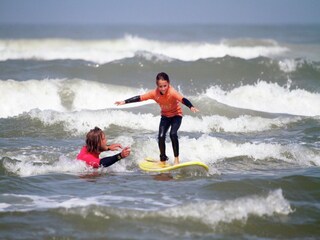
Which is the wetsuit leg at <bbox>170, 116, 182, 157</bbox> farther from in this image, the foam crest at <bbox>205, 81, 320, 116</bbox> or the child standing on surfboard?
the foam crest at <bbox>205, 81, 320, 116</bbox>

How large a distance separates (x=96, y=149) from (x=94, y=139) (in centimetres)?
22

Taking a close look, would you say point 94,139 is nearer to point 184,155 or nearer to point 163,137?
point 163,137

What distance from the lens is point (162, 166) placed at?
9852 millimetres

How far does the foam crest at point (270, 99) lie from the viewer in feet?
63.2

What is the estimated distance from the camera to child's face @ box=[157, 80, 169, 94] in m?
9.62

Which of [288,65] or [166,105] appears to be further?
[288,65]

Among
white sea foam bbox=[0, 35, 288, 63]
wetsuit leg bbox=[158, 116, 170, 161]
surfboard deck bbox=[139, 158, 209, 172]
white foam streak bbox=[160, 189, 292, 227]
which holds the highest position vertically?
white sea foam bbox=[0, 35, 288, 63]

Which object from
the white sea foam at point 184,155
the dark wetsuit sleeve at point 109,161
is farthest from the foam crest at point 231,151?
the dark wetsuit sleeve at point 109,161

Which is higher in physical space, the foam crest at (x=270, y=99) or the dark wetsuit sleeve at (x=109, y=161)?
the foam crest at (x=270, y=99)

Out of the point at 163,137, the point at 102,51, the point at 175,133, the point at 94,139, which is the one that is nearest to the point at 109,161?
the point at 94,139

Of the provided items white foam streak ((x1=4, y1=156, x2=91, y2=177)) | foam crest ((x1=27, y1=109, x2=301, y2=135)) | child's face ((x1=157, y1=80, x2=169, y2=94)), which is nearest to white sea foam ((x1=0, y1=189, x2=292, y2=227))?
white foam streak ((x1=4, y1=156, x2=91, y2=177))

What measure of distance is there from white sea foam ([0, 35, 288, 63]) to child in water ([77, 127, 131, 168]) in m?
20.8

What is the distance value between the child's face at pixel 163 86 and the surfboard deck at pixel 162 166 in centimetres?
123

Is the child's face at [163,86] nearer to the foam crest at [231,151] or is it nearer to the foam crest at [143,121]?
the foam crest at [231,151]
